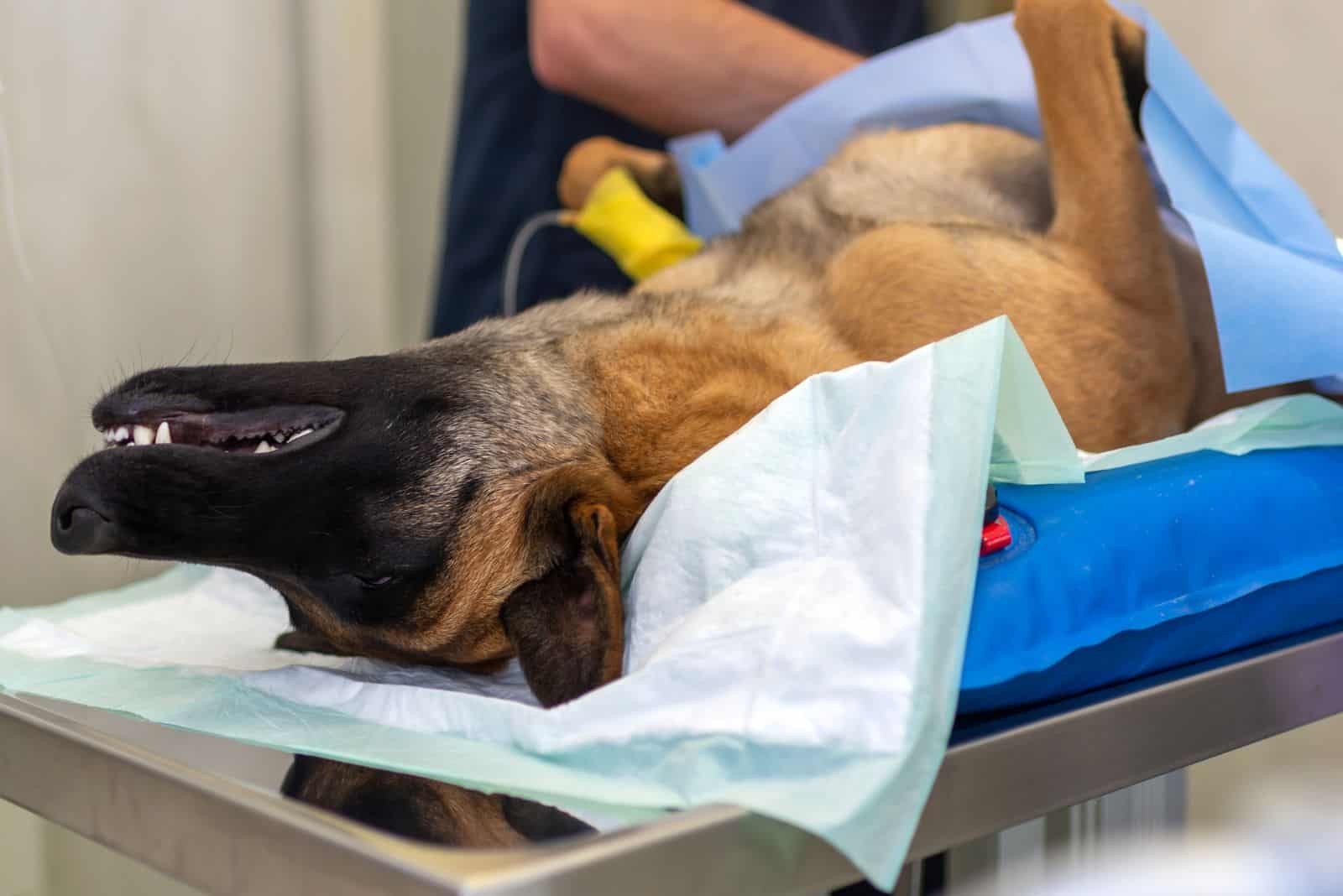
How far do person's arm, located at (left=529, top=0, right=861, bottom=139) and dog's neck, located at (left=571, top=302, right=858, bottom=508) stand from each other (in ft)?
2.66

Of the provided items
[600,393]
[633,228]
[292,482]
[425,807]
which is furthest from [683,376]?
[633,228]

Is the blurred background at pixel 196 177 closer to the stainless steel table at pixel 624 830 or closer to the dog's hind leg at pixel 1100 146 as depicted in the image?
the dog's hind leg at pixel 1100 146

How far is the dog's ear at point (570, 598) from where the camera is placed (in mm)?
913

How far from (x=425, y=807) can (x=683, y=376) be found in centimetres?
53

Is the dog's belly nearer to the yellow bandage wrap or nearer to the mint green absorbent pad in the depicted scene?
the mint green absorbent pad

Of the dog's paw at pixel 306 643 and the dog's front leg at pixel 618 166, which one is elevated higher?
the dog's front leg at pixel 618 166

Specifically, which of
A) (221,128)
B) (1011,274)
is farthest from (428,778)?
(221,128)

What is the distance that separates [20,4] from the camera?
1.68 meters

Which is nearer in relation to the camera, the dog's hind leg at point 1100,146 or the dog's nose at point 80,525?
the dog's nose at point 80,525

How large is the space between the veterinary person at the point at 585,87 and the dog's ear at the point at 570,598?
1136mm

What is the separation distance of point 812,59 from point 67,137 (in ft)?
3.70

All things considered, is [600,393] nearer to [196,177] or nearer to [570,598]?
[570,598]

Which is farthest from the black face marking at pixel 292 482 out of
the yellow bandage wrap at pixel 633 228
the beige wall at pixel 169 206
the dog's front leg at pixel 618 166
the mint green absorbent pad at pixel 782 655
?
the dog's front leg at pixel 618 166

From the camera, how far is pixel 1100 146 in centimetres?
137
